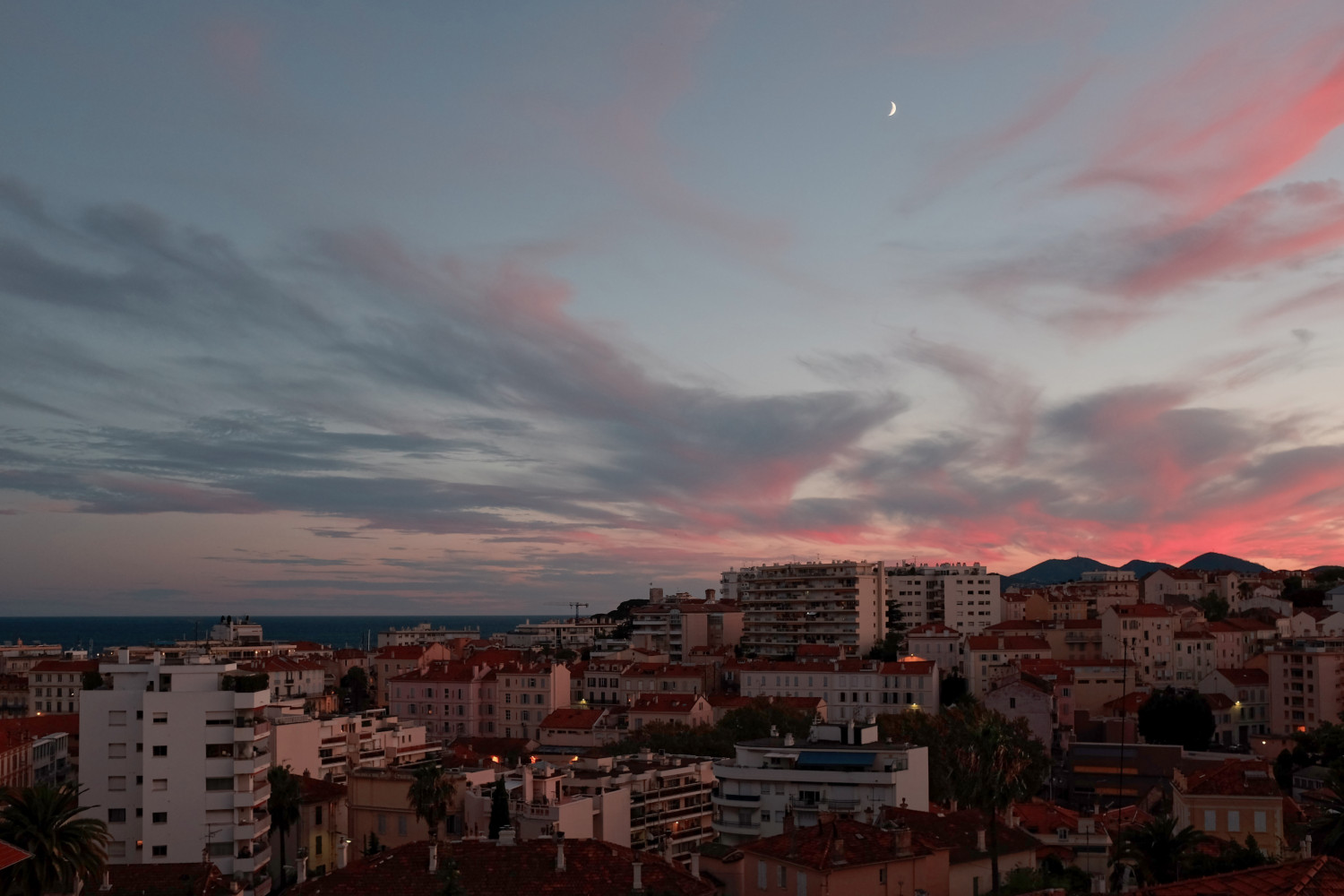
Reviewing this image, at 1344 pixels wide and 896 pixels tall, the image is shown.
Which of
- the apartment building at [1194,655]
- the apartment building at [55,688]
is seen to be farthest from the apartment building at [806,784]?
the apartment building at [55,688]

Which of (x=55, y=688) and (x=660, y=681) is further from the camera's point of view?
(x=55, y=688)

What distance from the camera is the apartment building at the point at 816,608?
16175 cm

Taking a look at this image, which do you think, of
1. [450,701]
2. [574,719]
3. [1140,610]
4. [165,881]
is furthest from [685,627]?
[165,881]

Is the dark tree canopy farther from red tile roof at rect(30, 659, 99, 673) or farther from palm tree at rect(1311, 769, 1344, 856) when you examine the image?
red tile roof at rect(30, 659, 99, 673)

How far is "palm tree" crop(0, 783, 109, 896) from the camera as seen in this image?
44.8 m

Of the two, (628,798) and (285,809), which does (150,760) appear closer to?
(285,809)

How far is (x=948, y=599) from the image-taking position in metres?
170

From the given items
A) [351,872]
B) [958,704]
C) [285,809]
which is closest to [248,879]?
[285,809]

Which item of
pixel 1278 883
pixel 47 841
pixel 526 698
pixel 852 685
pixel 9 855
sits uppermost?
pixel 1278 883

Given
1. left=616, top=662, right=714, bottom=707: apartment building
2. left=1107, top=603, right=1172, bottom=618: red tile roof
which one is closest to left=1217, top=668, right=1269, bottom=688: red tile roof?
left=1107, top=603, right=1172, bottom=618: red tile roof

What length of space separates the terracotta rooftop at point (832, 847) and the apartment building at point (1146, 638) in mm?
99770

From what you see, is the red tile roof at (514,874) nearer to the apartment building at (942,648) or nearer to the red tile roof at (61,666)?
the apartment building at (942,648)

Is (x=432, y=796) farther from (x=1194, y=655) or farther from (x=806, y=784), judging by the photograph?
(x=1194, y=655)

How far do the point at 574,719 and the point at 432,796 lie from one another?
5072 cm
